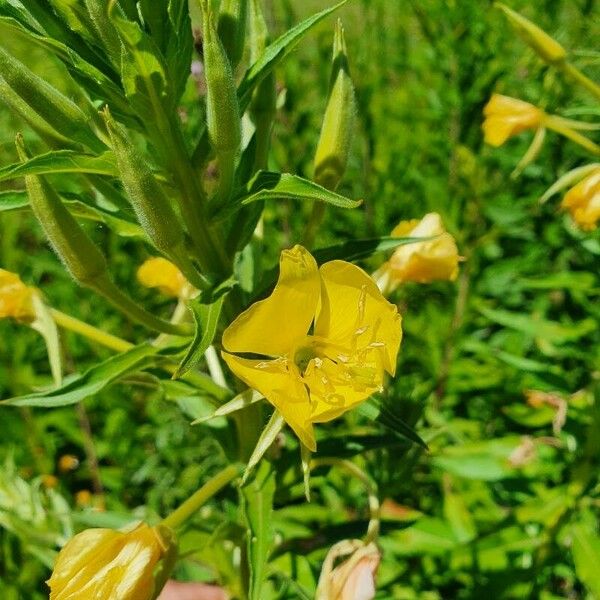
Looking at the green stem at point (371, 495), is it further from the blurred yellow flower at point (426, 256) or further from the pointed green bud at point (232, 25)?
the pointed green bud at point (232, 25)

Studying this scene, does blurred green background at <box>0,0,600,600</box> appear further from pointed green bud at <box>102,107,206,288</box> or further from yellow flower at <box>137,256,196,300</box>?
pointed green bud at <box>102,107,206,288</box>

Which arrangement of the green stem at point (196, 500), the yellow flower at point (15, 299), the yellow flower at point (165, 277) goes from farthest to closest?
1. the yellow flower at point (165, 277)
2. the yellow flower at point (15, 299)
3. the green stem at point (196, 500)

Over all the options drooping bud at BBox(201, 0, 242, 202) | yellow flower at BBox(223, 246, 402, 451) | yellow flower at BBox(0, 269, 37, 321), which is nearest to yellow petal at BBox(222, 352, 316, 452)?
yellow flower at BBox(223, 246, 402, 451)

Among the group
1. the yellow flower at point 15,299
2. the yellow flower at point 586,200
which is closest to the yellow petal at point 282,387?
the yellow flower at point 15,299

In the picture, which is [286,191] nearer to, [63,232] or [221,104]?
[221,104]

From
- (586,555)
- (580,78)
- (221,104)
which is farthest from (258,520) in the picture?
(580,78)

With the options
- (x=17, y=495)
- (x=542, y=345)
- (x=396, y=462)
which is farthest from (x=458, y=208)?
(x=17, y=495)
